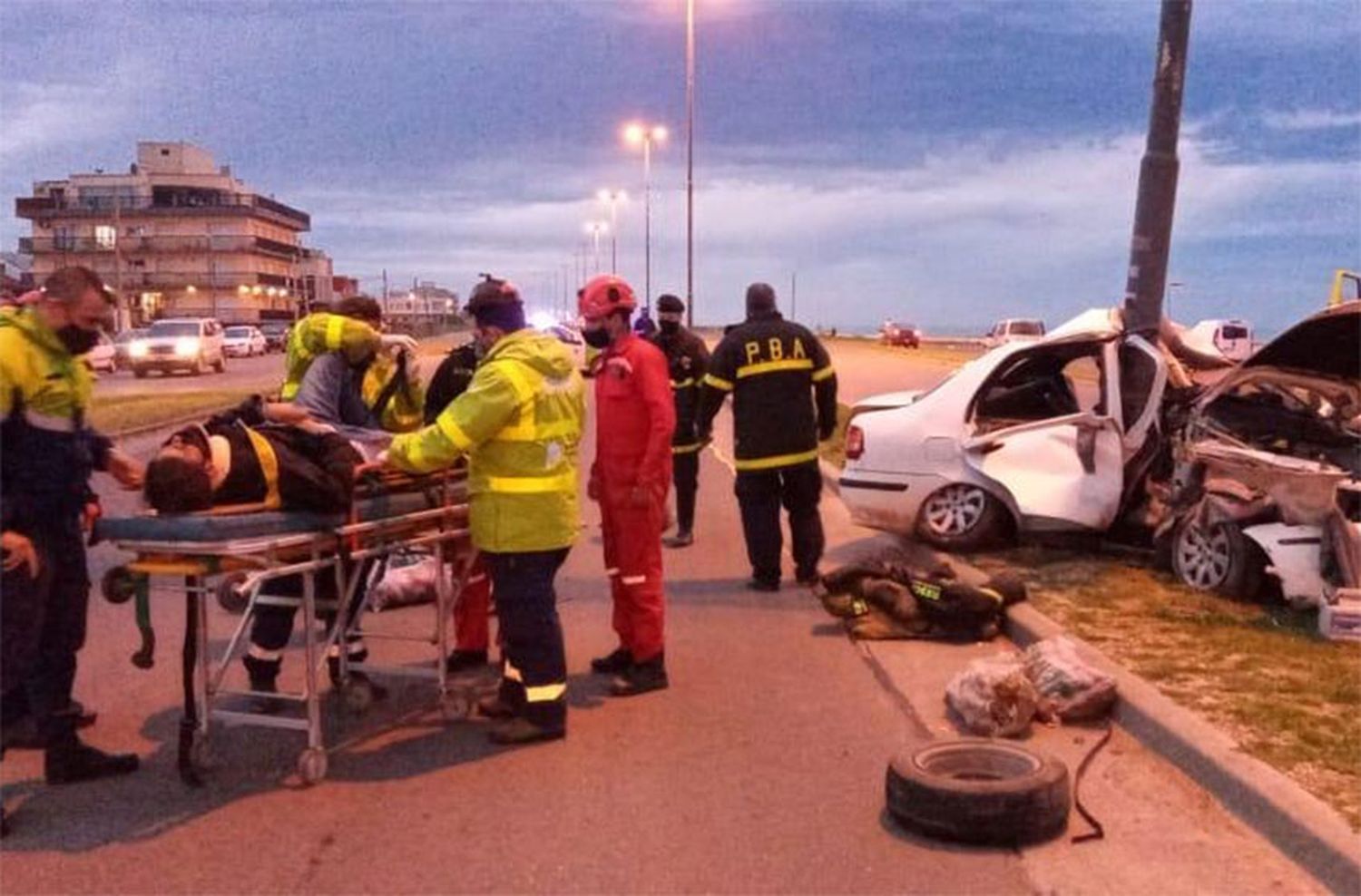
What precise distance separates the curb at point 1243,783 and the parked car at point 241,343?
6363 centimetres

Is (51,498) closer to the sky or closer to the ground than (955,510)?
closer to the sky

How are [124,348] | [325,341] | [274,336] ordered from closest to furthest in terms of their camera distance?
[325,341]
[124,348]
[274,336]

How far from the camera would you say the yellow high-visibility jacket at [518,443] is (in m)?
6.13

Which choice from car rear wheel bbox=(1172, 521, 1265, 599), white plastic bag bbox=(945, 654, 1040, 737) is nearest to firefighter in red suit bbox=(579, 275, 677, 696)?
white plastic bag bbox=(945, 654, 1040, 737)

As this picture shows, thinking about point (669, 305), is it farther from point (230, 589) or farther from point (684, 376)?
point (230, 589)

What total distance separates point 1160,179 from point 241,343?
60.3m

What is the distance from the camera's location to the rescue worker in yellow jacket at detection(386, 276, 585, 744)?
20.6 feet

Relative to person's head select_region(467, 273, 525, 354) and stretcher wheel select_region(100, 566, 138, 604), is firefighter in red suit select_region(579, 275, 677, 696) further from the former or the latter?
stretcher wheel select_region(100, 566, 138, 604)

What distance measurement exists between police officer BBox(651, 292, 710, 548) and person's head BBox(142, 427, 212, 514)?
6.36 metres

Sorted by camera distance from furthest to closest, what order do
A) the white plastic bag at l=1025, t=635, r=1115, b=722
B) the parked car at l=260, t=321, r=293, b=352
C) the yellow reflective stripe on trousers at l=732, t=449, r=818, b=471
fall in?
the parked car at l=260, t=321, r=293, b=352
the yellow reflective stripe on trousers at l=732, t=449, r=818, b=471
the white plastic bag at l=1025, t=635, r=1115, b=722

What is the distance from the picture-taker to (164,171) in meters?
120

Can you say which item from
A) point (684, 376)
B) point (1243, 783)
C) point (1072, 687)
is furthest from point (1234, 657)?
point (684, 376)

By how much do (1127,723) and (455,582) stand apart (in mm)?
3148

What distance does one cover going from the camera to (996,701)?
21.3 ft
